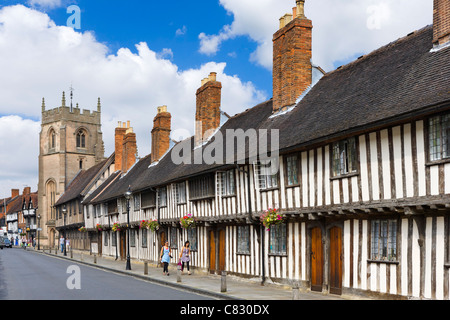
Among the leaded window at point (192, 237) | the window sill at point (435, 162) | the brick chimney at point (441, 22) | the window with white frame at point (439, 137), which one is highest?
the brick chimney at point (441, 22)

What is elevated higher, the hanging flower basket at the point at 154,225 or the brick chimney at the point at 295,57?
the brick chimney at the point at 295,57

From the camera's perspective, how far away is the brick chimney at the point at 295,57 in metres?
20.5

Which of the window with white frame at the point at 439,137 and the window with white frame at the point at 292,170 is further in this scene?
the window with white frame at the point at 292,170

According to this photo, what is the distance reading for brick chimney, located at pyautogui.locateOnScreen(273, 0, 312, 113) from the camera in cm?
2055

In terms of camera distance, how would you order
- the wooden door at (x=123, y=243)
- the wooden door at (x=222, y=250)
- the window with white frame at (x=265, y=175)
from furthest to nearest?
the wooden door at (x=123, y=243), the wooden door at (x=222, y=250), the window with white frame at (x=265, y=175)

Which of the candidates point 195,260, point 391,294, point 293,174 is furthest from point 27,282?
point 391,294

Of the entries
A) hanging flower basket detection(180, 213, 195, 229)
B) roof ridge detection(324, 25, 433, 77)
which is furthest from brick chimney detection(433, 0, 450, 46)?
hanging flower basket detection(180, 213, 195, 229)

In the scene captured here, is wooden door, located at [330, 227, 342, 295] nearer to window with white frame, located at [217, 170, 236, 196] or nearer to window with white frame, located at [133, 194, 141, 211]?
window with white frame, located at [217, 170, 236, 196]

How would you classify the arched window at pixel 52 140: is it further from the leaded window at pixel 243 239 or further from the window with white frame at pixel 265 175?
the window with white frame at pixel 265 175

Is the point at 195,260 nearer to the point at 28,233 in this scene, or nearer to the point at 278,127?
the point at 278,127

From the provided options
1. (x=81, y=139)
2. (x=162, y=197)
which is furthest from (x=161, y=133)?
(x=81, y=139)

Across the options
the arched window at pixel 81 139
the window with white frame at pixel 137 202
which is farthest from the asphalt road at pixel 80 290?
the arched window at pixel 81 139

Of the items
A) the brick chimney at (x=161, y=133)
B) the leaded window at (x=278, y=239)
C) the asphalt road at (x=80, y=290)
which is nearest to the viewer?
→ the asphalt road at (x=80, y=290)

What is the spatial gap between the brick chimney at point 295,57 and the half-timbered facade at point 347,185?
0.13 meters
